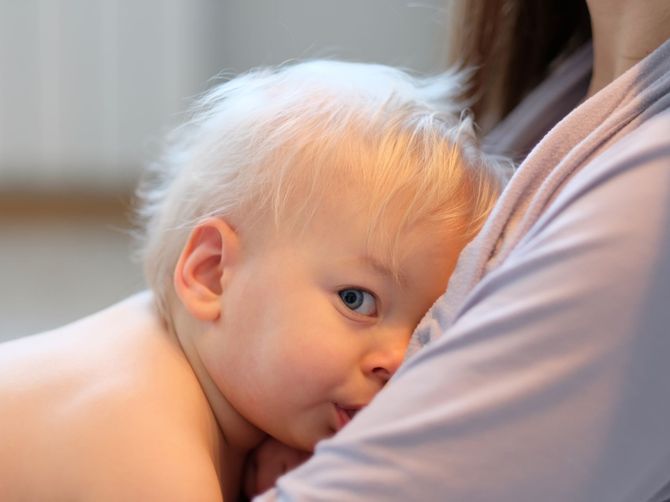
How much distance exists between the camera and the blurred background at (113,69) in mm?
3223

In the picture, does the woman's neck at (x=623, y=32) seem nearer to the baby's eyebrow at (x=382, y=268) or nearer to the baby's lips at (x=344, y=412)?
the baby's eyebrow at (x=382, y=268)

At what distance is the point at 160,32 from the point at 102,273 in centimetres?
83

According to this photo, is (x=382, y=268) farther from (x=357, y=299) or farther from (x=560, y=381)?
(x=560, y=381)

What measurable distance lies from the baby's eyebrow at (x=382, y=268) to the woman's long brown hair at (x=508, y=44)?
1.60 feet

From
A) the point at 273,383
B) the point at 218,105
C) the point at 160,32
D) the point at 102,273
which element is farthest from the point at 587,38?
the point at 160,32

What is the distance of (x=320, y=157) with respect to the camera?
94 centimetres

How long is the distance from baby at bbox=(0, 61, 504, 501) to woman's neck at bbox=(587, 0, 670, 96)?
0.17 meters

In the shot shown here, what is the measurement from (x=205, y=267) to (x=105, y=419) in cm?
18

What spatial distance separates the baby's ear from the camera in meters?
0.97

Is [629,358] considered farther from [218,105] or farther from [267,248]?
[218,105]

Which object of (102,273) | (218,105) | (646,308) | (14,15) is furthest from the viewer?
(14,15)

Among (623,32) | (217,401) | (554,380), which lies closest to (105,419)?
(217,401)

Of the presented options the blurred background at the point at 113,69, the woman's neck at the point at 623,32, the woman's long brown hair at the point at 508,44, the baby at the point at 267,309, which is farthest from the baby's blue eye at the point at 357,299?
→ the blurred background at the point at 113,69

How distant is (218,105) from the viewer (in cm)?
109
